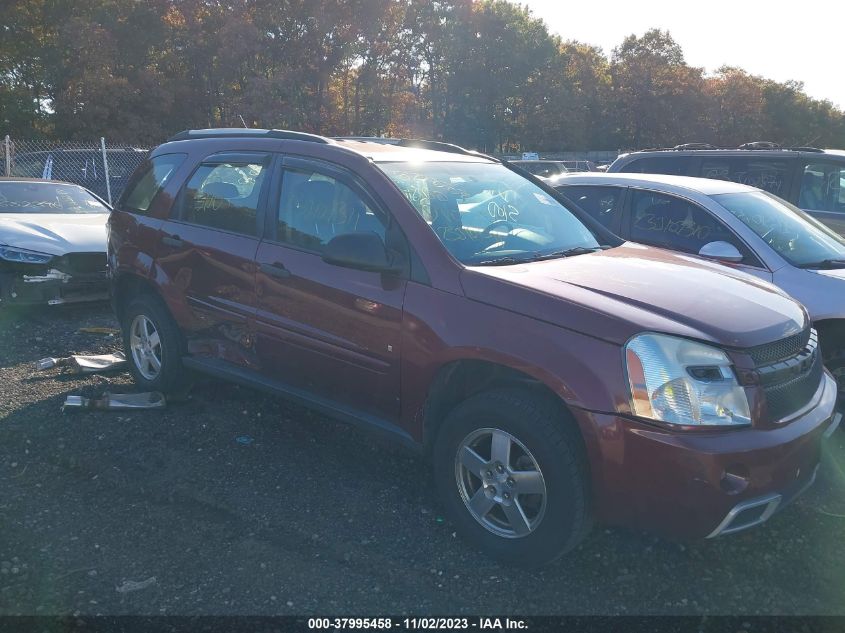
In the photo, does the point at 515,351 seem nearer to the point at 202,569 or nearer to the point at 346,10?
the point at 202,569

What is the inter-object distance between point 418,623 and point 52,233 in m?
6.82

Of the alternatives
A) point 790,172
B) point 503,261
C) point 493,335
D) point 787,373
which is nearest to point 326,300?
point 503,261

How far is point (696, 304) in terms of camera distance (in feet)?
10.7

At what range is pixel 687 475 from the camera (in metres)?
2.81

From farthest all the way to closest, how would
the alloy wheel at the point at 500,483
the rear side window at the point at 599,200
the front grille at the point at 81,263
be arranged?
the front grille at the point at 81,263 → the rear side window at the point at 599,200 → the alloy wheel at the point at 500,483

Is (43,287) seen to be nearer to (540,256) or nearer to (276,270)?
(276,270)

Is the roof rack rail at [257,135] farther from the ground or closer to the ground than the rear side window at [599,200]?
farther from the ground

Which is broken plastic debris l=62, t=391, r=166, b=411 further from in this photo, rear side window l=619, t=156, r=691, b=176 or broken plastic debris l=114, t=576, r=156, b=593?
rear side window l=619, t=156, r=691, b=176

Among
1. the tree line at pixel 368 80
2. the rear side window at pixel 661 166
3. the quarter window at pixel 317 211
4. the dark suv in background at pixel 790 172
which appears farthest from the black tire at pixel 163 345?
the tree line at pixel 368 80

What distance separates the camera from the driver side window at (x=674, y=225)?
5.58m

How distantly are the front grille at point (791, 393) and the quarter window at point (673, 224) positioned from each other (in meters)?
2.15

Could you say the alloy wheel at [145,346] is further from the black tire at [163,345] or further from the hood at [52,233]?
the hood at [52,233]

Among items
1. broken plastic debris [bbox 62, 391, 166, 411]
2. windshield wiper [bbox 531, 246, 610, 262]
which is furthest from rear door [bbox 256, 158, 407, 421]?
broken plastic debris [bbox 62, 391, 166, 411]

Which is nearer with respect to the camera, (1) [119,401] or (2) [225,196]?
(2) [225,196]
